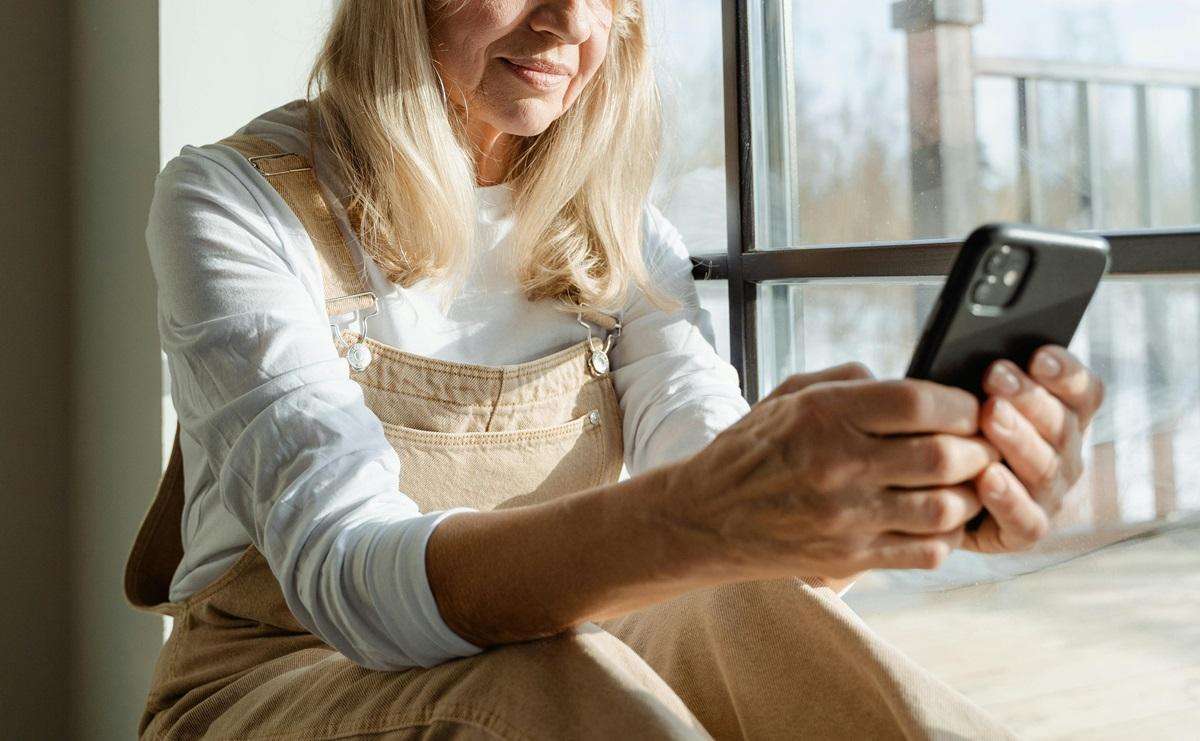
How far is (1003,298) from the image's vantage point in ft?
2.20

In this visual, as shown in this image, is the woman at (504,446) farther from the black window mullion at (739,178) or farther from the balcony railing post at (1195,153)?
the balcony railing post at (1195,153)

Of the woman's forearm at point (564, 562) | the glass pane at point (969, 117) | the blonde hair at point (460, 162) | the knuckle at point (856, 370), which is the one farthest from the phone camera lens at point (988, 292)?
the blonde hair at point (460, 162)

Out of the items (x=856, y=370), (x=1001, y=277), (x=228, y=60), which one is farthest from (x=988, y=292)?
(x=228, y=60)

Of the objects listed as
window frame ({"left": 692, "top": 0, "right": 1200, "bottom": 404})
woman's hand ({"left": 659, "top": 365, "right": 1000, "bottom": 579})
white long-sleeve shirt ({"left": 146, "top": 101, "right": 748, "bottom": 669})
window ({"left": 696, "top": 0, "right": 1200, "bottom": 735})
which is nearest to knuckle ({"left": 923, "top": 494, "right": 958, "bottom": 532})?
woman's hand ({"left": 659, "top": 365, "right": 1000, "bottom": 579})

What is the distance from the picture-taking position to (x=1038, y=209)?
4.01 feet

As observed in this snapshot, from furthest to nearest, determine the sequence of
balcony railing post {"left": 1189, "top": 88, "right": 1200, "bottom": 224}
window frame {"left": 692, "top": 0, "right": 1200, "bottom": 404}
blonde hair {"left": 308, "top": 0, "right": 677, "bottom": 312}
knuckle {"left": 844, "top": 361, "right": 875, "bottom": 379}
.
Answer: window frame {"left": 692, "top": 0, "right": 1200, "bottom": 404}
blonde hair {"left": 308, "top": 0, "right": 677, "bottom": 312}
balcony railing post {"left": 1189, "top": 88, "right": 1200, "bottom": 224}
knuckle {"left": 844, "top": 361, "right": 875, "bottom": 379}

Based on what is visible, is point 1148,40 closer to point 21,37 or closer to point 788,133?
point 788,133

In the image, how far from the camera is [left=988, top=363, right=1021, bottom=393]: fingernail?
2.25ft

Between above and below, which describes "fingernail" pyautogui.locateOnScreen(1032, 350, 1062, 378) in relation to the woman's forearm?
above

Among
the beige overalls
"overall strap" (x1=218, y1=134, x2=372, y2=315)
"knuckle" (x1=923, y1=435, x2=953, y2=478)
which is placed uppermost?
"overall strap" (x1=218, y1=134, x2=372, y2=315)

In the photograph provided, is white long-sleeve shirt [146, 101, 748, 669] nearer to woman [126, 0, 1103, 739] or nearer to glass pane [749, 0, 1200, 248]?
woman [126, 0, 1103, 739]

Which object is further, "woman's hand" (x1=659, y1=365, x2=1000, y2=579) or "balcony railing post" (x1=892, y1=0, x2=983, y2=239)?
"balcony railing post" (x1=892, y1=0, x2=983, y2=239)

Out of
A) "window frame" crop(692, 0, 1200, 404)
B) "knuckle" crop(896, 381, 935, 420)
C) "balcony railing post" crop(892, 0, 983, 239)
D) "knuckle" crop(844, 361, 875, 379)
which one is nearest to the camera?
"knuckle" crop(896, 381, 935, 420)

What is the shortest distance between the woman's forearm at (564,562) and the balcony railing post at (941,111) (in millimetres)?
715
